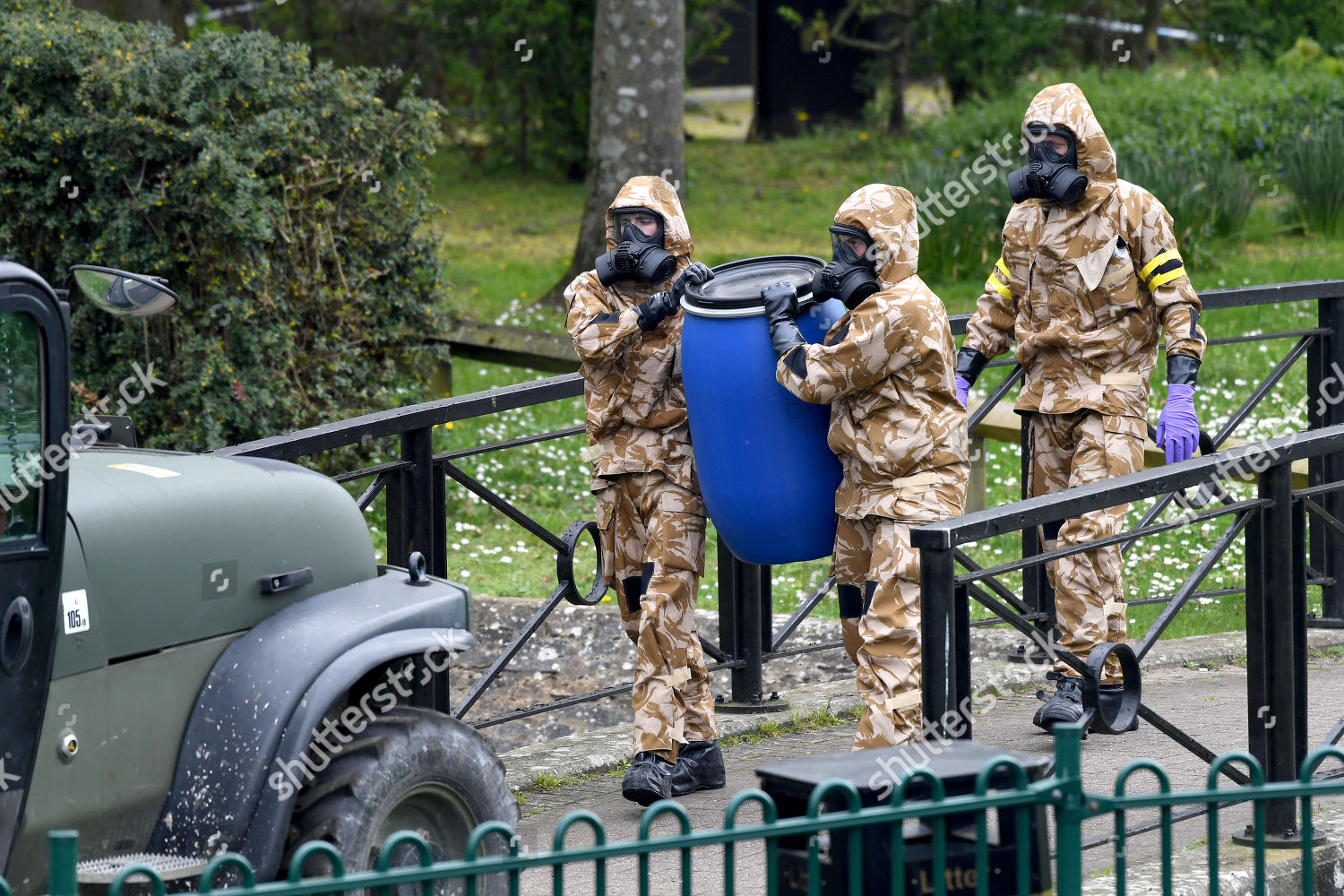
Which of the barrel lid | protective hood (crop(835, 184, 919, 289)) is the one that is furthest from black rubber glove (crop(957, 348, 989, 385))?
protective hood (crop(835, 184, 919, 289))

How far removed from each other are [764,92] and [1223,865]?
19.7 metres

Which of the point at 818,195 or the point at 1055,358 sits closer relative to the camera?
the point at 1055,358

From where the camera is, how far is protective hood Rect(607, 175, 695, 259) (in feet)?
15.7

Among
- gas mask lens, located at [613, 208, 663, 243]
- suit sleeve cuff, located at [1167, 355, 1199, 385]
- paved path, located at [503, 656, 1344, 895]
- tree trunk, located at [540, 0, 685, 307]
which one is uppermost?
tree trunk, located at [540, 0, 685, 307]

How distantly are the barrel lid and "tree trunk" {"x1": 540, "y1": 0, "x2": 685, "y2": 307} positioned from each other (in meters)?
7.10

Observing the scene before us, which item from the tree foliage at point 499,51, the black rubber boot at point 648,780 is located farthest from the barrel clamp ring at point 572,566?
the tree foliage at point 499,51

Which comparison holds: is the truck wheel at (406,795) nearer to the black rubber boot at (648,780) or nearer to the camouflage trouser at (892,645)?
the black rubber boot at (648,780)

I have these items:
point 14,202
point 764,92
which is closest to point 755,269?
point 14,202

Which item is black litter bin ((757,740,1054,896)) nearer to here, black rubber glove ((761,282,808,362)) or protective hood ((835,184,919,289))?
black rubber glove ((761,282,808,362))

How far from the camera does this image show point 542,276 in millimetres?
14492

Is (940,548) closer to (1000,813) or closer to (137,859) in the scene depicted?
(1000,813)

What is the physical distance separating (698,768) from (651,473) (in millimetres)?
887

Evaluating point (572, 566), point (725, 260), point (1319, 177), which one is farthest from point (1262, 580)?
point (725, 260)

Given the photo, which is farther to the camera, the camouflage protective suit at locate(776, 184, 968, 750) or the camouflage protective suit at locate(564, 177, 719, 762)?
the camouflage protective suit at locate(564, 177, 719, 762)
